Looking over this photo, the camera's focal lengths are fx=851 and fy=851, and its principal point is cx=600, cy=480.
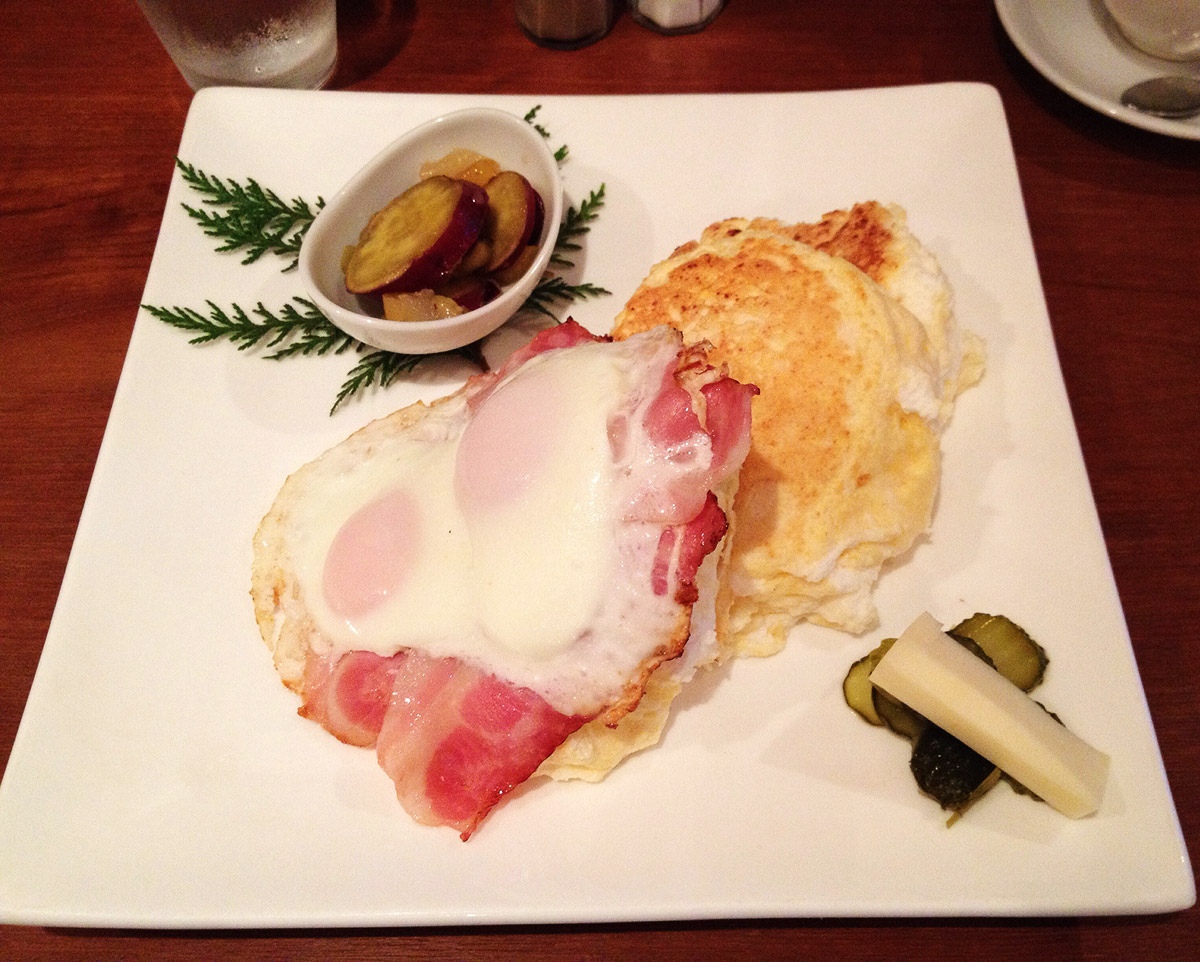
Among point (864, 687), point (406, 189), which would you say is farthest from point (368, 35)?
point (864, 687)

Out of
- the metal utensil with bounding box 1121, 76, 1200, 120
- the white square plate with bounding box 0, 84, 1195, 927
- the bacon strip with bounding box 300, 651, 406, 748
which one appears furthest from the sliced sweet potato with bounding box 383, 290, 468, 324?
the metal utensil with bounding box 1121, 76, 1200, 120

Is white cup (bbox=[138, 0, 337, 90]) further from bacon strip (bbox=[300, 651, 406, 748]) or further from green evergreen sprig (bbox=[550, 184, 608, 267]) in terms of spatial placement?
bacon strip (bbox=[300, 651, 406, 748])

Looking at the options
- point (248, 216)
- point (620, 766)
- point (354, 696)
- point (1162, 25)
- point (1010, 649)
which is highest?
point (1162, 25)

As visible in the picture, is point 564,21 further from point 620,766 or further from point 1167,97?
point 620,766

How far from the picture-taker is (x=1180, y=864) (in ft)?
6.72

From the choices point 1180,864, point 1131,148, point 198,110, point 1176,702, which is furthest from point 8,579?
point 1131,148

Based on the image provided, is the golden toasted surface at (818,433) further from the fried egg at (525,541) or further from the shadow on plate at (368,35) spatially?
the shadow on plate at (368,35)

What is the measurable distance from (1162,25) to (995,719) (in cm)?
342

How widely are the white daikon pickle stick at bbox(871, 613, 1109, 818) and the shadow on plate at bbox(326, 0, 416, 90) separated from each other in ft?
12.0

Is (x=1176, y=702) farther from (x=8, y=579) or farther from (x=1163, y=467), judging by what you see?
(x=8, y=579)

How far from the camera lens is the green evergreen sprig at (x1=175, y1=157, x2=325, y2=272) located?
126 inches

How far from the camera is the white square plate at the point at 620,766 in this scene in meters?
2.09

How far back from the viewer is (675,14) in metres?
4.05

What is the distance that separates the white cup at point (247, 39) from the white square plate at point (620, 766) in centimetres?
96
